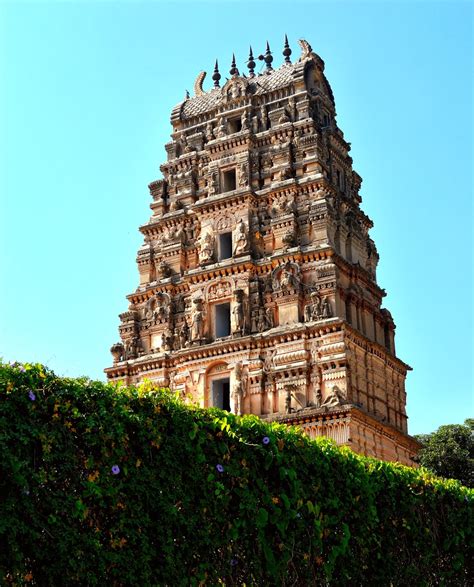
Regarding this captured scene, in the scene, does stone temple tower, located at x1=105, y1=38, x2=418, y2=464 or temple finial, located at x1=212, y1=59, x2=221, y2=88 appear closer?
stone temple tower, located at x1=105, y1=38, x2=418, y2=464

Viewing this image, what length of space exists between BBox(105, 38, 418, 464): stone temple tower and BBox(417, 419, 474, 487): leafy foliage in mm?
7397

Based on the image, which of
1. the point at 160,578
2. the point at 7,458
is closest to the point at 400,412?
the point at 160,578

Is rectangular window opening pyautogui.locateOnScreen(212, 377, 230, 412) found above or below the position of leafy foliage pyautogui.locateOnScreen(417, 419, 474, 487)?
above

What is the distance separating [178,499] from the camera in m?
13.9

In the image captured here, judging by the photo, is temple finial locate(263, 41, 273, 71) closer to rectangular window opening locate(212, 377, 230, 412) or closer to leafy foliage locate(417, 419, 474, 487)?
rectangular window opening locate(212, 377, 230, 412)

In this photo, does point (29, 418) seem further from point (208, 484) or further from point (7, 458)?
point (208, 484)

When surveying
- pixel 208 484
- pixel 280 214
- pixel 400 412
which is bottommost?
pixel 208 484

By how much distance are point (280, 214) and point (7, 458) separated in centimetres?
2472

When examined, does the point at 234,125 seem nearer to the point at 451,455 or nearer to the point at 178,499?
the point at 451,455

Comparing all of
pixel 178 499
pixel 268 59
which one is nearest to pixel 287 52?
pixel 268 59

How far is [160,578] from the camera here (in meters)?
13.3

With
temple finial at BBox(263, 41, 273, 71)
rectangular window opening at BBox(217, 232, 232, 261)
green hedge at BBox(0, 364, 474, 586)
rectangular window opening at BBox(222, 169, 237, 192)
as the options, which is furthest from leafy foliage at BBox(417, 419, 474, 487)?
green hedge at BBox(0, 364, 474, 586)

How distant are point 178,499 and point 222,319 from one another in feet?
68.7

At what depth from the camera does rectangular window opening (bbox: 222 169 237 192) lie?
37.5 m
